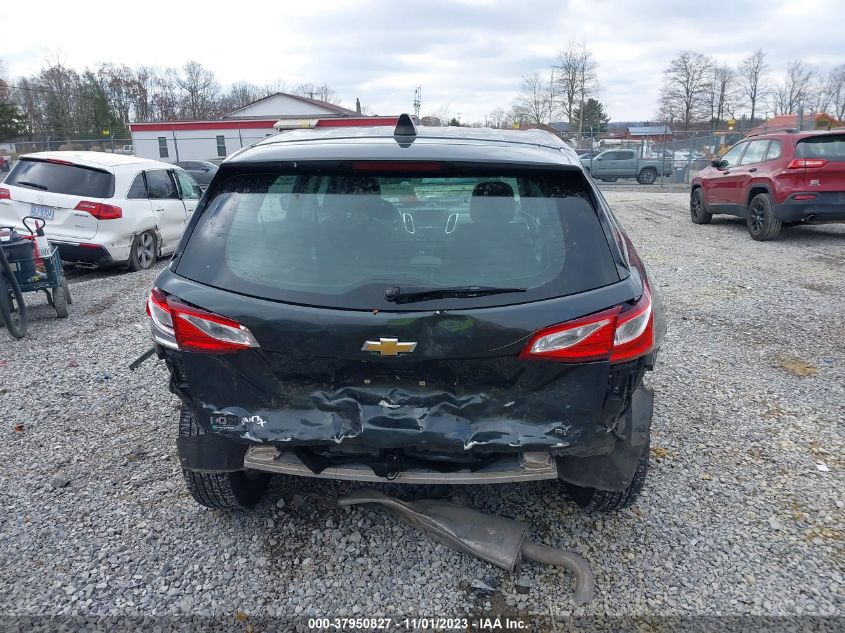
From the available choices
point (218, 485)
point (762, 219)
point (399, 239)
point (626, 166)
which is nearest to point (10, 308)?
point (218, 485)

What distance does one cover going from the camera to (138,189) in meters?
8.98

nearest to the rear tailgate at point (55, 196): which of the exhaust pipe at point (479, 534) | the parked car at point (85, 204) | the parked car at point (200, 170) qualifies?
the parked car at point (85, 204)

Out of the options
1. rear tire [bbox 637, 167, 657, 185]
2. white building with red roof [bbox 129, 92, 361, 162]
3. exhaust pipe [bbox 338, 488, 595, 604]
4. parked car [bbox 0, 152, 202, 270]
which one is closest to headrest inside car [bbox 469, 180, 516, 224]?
exhaust pipe [bbox 338, 488, 595, 604]

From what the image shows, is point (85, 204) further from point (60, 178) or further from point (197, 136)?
point (197, 136)

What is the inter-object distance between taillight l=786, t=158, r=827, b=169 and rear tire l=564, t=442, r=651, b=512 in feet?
28.8

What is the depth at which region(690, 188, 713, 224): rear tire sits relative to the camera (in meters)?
12.5

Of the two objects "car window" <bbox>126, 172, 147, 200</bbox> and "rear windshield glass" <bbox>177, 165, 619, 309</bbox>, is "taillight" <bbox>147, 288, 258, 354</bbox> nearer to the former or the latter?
"rear windshield glass" <bbox>177, 165, 619, 309</bbox>

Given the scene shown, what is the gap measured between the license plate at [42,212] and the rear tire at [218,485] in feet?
22.1

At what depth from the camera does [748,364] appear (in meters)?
4.98

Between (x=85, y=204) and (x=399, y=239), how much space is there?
7.32 metres

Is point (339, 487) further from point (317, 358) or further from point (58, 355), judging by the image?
point (58, 355)

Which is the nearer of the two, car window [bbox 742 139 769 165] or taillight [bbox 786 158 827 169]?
taillight [bbox 786 158 827 169]

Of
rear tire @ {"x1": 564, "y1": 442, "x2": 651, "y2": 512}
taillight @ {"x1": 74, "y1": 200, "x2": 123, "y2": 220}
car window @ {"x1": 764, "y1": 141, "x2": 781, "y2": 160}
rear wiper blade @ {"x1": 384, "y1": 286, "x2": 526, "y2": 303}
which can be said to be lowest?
rear tire @ {"x1": 564, "y1": 442, "x2": 651, "y2": 512}

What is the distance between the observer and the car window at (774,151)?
10016mm
